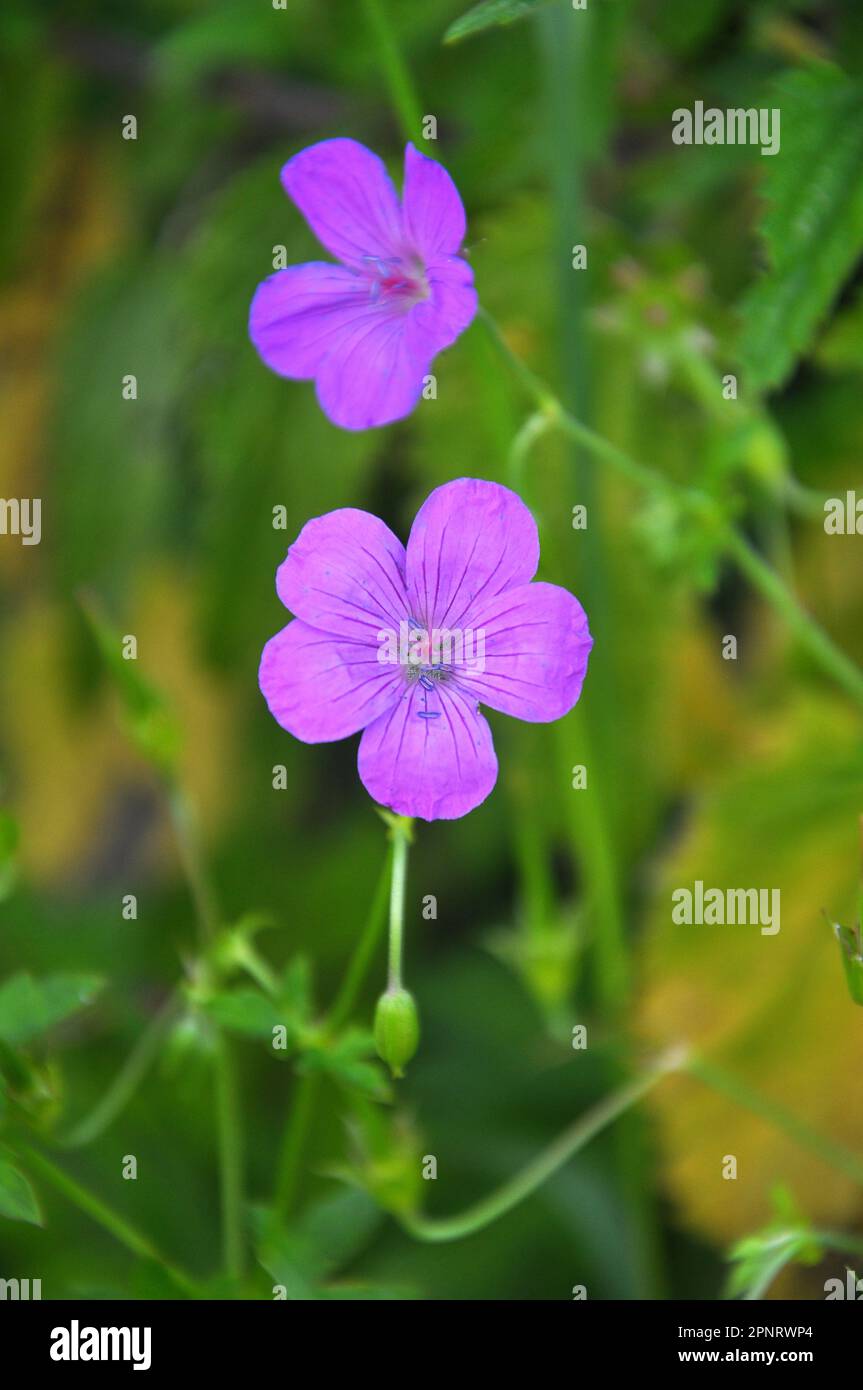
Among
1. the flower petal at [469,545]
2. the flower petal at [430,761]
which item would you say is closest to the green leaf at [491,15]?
the flower petal at [469,545]

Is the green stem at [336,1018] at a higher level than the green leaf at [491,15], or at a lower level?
lower

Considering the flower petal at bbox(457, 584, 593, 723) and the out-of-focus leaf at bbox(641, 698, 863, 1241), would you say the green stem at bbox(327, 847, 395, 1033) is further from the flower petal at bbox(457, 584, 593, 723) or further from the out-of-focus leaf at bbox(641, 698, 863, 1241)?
the out-of-focus leaf at bbox(641, 698, 863, 1241)

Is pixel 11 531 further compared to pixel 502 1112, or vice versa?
pixel 11 531

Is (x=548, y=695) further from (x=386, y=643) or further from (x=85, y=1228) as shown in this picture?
(x=85, y=1228)

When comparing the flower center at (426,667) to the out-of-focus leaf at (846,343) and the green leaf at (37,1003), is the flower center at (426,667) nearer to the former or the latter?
the green leaf at (37,1003)

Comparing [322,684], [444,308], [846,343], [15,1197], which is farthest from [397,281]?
[15,1197]

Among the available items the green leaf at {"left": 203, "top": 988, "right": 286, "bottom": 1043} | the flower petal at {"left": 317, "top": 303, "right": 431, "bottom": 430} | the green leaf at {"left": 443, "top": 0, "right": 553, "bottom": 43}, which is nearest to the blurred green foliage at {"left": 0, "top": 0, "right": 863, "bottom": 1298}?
the green leaf at {"left": 203, "top": 988, "right": 286, "bottom": 1043}
